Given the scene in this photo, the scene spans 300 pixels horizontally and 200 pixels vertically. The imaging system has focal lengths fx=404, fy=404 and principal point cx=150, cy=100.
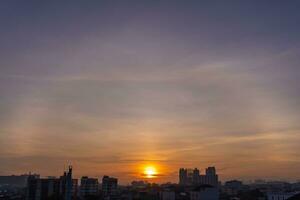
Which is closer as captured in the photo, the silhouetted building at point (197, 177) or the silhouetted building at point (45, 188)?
the silhouetted building at point (45, 188)

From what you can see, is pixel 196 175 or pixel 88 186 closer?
pixel 88 186

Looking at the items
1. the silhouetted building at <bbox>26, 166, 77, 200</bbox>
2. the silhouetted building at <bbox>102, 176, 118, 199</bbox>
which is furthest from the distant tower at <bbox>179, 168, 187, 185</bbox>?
the silhouetted building at <bbox>26, 166, 77, 200</bbox>

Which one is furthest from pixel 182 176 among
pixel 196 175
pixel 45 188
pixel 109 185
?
pixel 45 188

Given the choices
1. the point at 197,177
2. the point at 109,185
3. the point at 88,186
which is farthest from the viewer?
the point at 197,177

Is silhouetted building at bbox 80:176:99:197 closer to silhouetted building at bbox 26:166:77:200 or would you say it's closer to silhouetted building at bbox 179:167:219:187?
silhouetted building at bbox 26:166:77:200

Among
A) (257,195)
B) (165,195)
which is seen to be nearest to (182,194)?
(165,195)

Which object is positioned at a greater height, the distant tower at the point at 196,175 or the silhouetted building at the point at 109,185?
the distant tower at the point at 196,175

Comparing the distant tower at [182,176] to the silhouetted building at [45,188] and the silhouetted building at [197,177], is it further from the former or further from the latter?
the silhouetted building at [45,188]

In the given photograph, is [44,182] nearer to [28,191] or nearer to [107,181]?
[28,191]

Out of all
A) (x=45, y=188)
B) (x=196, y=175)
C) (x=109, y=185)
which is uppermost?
(x=196, y=175)

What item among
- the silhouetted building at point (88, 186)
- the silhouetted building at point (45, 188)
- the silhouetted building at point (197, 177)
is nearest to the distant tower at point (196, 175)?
the silhouetted building at point (197, 177)

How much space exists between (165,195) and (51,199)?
3444 centimetres

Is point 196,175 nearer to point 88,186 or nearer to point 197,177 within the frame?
point 197,177

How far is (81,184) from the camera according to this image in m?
98.2
